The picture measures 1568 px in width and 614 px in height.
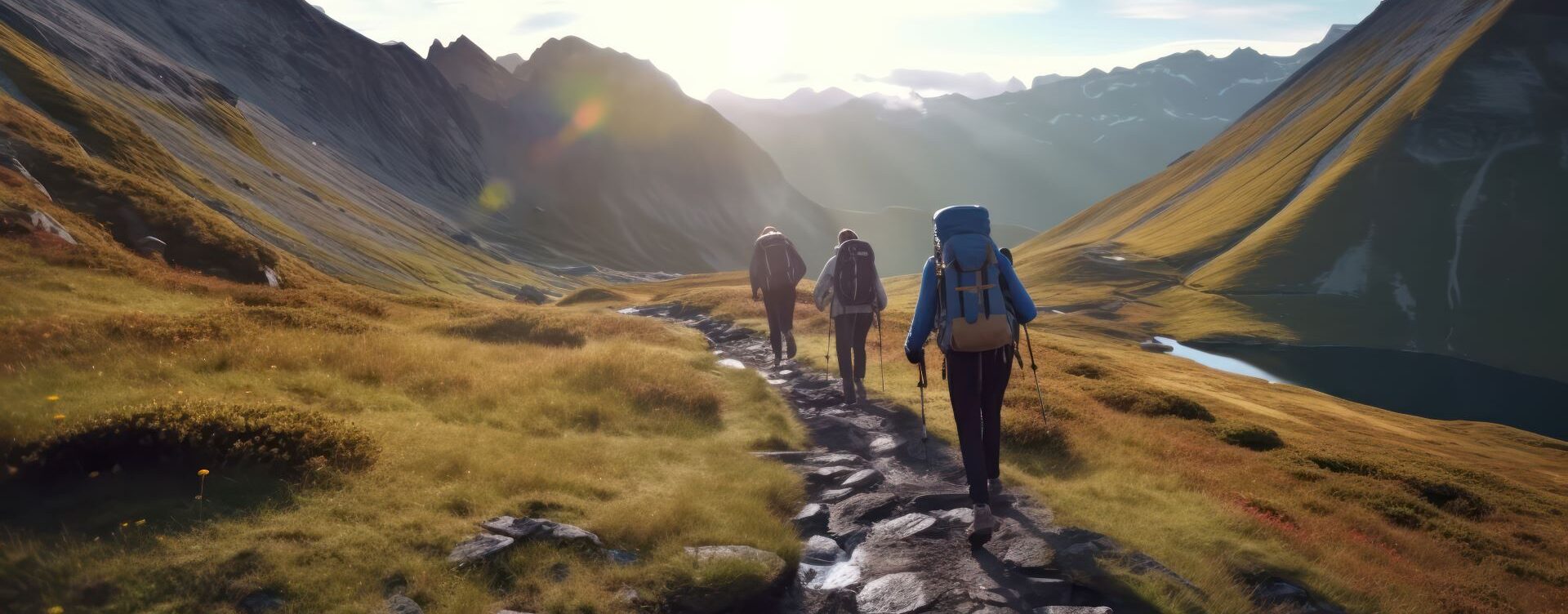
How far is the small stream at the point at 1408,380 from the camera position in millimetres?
85688

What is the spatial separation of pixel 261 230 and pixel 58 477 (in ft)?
179

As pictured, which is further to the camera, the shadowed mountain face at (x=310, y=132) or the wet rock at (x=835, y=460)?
the shadowed mountain face at (x=310, y=132)

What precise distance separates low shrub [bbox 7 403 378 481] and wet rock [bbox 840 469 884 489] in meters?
6.84

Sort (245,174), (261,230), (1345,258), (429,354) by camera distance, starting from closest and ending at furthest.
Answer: (429,354) < (261,230) < (245,174) < (1345,258)

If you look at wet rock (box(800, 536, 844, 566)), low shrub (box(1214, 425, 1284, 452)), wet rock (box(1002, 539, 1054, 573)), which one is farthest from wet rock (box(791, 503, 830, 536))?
low shrub (box(1214, 425, 1284, 452))

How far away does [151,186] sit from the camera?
101 ft

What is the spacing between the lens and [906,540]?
1032 centimetres

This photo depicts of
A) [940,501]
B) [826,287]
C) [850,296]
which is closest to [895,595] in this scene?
[940,501]

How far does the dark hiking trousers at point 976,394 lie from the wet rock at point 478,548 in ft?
19.3

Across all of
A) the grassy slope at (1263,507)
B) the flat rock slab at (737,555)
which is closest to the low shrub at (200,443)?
Answer: the flat rock slab at (737,555)

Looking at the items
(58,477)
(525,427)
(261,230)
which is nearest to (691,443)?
(525,427)

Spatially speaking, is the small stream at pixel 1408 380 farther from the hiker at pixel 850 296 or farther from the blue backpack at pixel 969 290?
the blue backpack at pixel 969 290

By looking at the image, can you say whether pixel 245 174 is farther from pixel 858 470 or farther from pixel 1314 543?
pixel 1314 543

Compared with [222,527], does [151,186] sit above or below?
above
